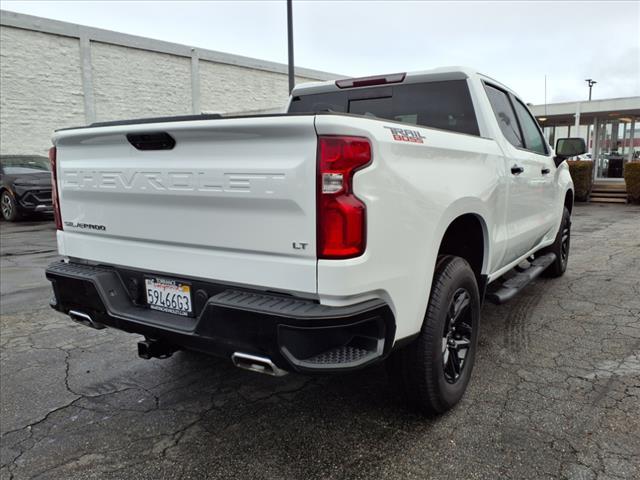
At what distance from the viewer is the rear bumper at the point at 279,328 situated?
2.05 m

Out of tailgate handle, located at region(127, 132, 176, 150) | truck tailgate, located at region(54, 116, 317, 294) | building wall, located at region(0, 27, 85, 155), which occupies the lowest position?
truck tailgate, located at region(54, 116, 317, 294)

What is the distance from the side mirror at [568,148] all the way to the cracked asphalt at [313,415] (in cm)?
164

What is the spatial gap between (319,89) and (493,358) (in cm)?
255

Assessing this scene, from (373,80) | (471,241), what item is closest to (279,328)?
(471,241)

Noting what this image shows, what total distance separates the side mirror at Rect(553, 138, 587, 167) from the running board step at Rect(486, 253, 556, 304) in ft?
3.43

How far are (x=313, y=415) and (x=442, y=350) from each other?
0.84m

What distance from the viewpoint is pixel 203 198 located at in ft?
7.72

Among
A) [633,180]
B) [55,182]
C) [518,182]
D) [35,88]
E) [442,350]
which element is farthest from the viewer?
[35,88]

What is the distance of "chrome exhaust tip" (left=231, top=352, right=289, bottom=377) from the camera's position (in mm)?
2172

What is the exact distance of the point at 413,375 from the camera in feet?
8.61

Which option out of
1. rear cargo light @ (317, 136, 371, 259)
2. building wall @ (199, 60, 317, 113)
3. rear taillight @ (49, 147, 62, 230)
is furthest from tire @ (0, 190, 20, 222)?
rear cargo light @ (317, 136, 371, 259)

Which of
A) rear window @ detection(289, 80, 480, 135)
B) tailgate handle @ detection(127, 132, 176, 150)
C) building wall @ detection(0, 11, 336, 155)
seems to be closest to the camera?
tailgate handle @ detection(127, 132, 176, 150)

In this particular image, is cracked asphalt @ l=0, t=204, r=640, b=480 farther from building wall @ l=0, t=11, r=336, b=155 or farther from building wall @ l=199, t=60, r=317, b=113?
building wall @ l=199, t=60, r=317, b=113

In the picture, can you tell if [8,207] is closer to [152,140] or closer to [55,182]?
[55,182]
